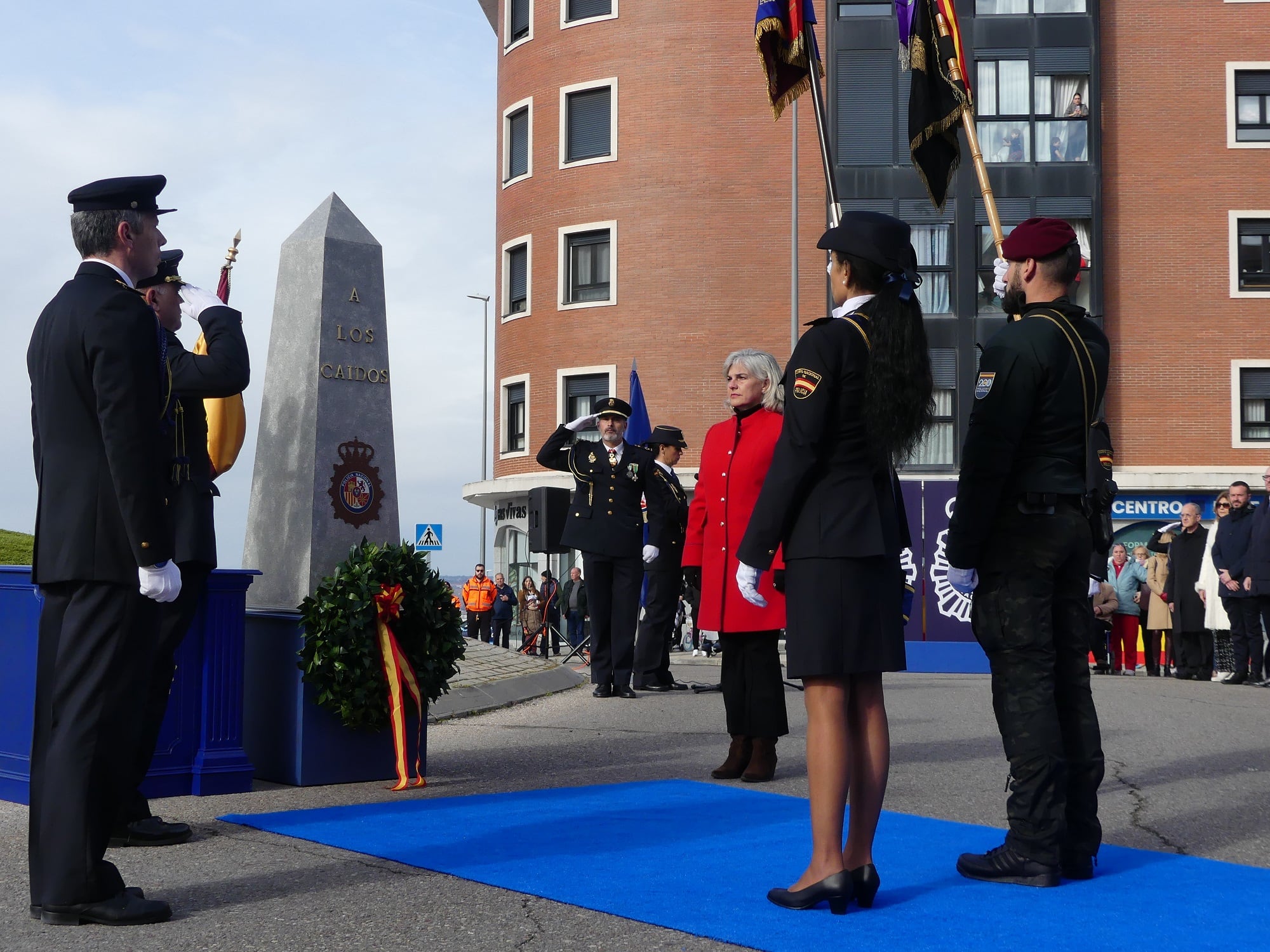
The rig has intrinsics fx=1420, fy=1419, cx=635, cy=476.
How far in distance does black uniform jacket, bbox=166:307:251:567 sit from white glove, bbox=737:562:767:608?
2.27m

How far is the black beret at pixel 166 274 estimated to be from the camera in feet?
19.5

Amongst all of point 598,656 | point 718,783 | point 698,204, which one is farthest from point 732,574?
point 698,204

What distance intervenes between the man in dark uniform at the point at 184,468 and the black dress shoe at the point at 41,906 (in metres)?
1.17

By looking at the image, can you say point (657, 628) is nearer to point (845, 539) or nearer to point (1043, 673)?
point (1043, 673)

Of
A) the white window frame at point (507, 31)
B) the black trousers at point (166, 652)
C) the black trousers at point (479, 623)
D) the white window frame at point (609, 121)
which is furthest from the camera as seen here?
the white window frame at point (507, 31)

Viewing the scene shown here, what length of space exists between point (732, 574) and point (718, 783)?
108cm

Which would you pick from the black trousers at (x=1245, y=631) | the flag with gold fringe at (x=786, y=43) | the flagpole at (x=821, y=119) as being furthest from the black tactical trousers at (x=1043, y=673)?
the black trousers at (x=1245, y=631)

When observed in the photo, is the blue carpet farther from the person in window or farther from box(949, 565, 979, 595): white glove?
the person in window

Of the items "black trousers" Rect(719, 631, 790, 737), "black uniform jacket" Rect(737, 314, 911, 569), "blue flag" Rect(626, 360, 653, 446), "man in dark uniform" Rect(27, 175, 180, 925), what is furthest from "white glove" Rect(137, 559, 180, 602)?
"blue flag" Rect(626, 360, 653, 446)

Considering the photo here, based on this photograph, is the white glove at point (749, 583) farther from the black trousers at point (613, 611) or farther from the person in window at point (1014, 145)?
the person in window at point (1014, 145)

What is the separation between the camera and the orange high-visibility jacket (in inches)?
A: 1257

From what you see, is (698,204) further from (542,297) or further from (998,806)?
(998,806)

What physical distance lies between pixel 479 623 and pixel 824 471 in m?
27.8

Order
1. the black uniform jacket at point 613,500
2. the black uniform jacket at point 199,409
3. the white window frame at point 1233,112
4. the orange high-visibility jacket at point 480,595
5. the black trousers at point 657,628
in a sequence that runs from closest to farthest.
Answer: the black uniform jacket at point 199,409 < the black uniform jacket at point 613,500 < the black trousers at point 657,628 < the orange high-visibility jacket at point 480,595 < the white window frame at point 1233,112
